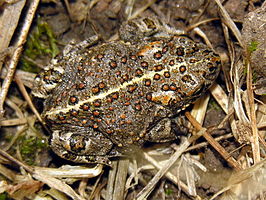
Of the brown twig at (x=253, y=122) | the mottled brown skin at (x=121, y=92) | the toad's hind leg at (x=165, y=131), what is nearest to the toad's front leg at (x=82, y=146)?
the mottled brown skin at (x=121, y=92)

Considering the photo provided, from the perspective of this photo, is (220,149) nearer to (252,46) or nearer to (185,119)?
(185,119)

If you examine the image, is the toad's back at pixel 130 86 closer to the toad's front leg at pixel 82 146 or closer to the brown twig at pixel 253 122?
the toad's front leg at pixel 82 146

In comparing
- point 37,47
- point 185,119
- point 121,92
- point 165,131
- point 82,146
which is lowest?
point 185,119

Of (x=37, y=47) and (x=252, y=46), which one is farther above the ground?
(x=37, y=47)

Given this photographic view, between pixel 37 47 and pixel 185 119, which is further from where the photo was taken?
pixel 37 47

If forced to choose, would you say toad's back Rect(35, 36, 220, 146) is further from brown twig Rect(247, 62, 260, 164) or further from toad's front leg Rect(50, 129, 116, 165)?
brown twig Rect(247, 62, 260, 164)

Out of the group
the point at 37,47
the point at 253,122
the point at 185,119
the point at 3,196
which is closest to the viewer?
the point at 253,122

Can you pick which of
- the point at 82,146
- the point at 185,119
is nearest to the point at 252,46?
the point at 185,119
